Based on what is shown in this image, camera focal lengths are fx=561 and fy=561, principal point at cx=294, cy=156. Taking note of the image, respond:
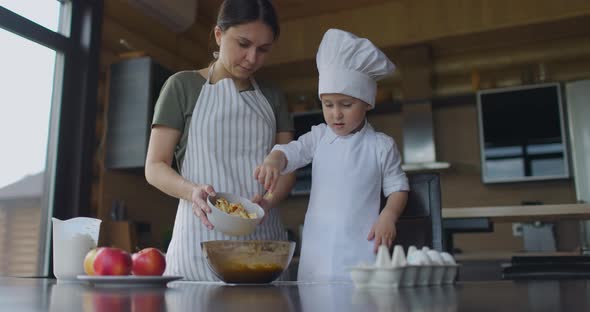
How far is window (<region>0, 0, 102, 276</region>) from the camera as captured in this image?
10.5 feet

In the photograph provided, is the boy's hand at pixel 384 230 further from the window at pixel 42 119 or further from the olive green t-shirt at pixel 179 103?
the window at pixel 42 119

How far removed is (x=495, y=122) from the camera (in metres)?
4.47

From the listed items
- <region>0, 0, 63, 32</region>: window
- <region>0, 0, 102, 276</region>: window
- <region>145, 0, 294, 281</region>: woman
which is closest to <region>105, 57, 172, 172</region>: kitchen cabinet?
<region>0, 0, 102, 276</region>: window

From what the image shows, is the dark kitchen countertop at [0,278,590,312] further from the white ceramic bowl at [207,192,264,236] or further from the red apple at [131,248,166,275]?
the white ceramic bowl at [207,192,264,236]

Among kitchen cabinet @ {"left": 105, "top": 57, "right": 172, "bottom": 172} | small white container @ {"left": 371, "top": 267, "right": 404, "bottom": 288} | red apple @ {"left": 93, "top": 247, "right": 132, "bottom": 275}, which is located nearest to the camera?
small white container @ {"left": 371, "top": 267, "right": 404, "bottom": 288}

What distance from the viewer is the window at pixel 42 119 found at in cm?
319

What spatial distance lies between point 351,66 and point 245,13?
32cm

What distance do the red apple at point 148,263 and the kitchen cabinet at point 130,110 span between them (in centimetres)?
285

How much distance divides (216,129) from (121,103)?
2.64 metres


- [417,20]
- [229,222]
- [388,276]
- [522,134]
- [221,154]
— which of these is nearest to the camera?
[388,276]

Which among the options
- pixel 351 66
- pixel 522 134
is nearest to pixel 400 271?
pixel 351 66

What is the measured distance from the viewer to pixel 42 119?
138 inches

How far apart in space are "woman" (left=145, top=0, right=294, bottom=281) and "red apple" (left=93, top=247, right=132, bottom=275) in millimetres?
395

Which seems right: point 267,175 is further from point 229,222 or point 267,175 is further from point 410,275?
point 410,275
